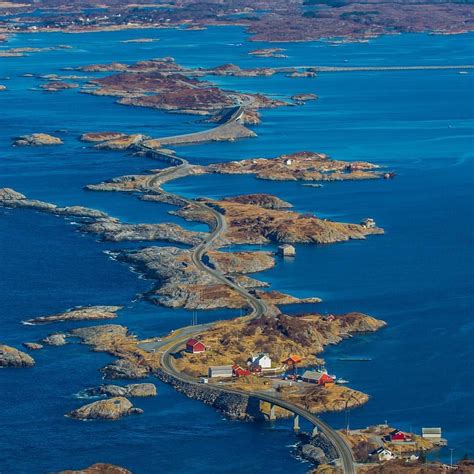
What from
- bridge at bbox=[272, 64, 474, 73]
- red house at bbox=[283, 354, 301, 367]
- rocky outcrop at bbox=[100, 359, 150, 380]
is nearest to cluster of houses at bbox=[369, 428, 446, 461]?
red house at bbox=[283, 354, 301, 367]

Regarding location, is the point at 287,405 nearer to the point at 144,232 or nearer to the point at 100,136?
the point at 144,232

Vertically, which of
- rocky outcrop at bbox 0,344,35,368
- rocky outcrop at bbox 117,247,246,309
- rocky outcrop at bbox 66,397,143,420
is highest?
rocky outcrop at bbox 66,397,143,420

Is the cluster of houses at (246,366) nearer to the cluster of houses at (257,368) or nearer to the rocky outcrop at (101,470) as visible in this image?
the cluster of houses at (257,368)

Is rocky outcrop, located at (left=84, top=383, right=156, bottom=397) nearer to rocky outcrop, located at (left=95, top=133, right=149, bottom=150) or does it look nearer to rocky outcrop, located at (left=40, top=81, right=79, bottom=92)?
rocky outcrop, located at (left=95, top=133, right=149, bottom=150)

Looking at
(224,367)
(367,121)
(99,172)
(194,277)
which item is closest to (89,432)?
(224,367)

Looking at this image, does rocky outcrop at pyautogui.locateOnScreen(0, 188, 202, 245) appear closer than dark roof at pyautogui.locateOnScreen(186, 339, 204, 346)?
No

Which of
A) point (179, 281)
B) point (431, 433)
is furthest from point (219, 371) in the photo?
point (179, 281)

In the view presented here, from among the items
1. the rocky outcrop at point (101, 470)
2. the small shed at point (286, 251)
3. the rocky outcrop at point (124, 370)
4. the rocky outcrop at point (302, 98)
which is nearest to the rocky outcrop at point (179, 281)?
the small shed at point (286, 251)
